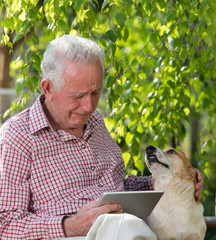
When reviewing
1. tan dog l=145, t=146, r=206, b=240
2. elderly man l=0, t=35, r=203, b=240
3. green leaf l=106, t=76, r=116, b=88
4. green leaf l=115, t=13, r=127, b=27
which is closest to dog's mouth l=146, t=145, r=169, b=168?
tan dog l=145, t=146, r=206, b=240

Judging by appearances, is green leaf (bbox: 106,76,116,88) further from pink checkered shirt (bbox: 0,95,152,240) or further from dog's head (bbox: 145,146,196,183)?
dog's head (bbox: 145,146,196,183)

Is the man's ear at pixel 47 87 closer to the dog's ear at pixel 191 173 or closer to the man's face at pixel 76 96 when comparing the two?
the man's face at pixel 76 96

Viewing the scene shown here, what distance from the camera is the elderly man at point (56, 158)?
1781 mm

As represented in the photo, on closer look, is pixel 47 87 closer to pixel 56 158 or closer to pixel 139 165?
pixel 56 158

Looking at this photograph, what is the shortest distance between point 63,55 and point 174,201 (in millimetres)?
661

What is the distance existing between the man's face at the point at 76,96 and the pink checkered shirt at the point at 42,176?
56 mm

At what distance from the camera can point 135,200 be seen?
1694 mm

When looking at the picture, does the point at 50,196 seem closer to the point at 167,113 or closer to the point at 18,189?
the point at 18,189

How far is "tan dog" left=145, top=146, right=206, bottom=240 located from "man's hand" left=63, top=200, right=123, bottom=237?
21 centimetres

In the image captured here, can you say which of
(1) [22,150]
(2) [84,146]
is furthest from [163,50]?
(1) [22,150]

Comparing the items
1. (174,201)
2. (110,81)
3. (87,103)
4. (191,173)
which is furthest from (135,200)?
(110,81)

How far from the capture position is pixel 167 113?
329 centimetres

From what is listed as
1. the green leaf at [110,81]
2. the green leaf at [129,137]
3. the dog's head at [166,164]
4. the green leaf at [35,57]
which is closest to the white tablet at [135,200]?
the dog's head at [166,164]

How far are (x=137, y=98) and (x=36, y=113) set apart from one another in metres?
1.30
